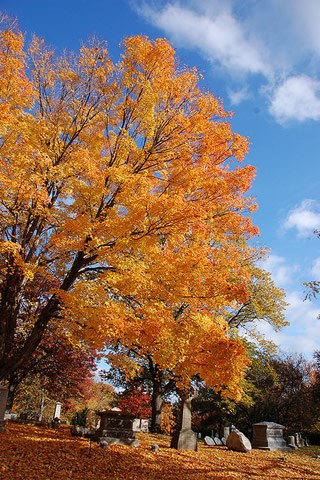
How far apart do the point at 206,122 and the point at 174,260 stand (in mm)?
4256

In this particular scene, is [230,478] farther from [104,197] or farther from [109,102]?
[109,102]

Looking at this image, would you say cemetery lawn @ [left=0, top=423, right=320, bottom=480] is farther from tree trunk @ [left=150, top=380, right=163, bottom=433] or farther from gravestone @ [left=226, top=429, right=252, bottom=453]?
tree trunk @ [left=150, top=380, right=163, bottom=433]

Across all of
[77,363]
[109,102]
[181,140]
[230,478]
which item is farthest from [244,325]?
[109,102]

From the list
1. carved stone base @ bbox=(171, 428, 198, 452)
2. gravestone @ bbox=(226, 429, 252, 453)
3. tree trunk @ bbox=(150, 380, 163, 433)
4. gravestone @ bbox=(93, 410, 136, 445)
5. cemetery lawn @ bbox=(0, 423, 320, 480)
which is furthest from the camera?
tree trunk @ bbox=(150, 380, 163, 433)

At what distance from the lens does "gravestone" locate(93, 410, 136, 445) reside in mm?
13240

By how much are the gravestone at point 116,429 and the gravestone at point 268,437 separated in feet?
27.8

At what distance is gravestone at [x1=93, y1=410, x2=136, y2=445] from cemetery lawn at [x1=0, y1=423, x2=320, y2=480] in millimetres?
783

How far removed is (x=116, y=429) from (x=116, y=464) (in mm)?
4203

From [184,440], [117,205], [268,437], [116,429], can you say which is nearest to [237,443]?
[184,440]

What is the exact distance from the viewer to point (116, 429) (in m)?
13.7

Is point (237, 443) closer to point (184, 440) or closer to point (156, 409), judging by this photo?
point (184, 440)

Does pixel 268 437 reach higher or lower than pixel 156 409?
lower

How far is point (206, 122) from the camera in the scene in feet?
33.9

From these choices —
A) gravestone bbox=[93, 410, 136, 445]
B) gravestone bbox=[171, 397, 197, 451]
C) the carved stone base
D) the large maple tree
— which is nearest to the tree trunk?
gravestone bbox=[171, 397, 197, 451]
